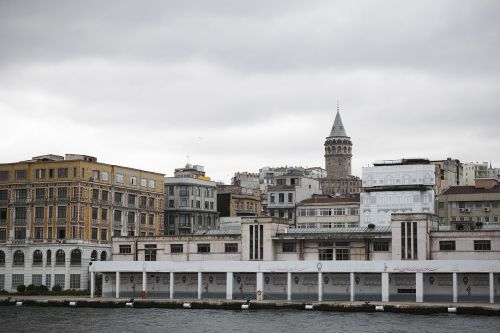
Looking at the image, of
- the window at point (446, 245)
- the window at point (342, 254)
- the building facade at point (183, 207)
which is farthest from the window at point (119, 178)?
the window at point (446, 245)

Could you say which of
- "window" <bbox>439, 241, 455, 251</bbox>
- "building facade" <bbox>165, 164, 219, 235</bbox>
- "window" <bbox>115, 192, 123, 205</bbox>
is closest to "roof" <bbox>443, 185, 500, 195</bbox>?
"building facade" <bbox>165, 164, 219, 235</bbox>

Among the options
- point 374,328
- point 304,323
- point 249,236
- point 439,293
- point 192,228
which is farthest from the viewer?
point 192,228

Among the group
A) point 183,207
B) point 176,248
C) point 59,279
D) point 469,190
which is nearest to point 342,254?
point 176,248

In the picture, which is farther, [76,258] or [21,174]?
[21,174]

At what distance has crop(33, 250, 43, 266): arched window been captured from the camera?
461 feet

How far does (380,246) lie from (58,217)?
52170 millimetres

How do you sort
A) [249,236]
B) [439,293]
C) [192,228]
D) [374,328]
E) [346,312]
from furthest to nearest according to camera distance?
[192,228]
[249,236]
[439,293]
[346,312]
[374,328]

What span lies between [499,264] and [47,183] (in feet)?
235

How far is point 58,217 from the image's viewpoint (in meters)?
141

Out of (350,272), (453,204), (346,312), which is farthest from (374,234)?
(453,204)

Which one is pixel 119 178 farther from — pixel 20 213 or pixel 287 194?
pixel 287 194

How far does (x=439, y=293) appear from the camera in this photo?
110 metres

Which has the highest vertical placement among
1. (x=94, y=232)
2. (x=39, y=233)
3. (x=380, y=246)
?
(x=94, y=232)

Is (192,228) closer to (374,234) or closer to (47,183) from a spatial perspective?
(47,183)
